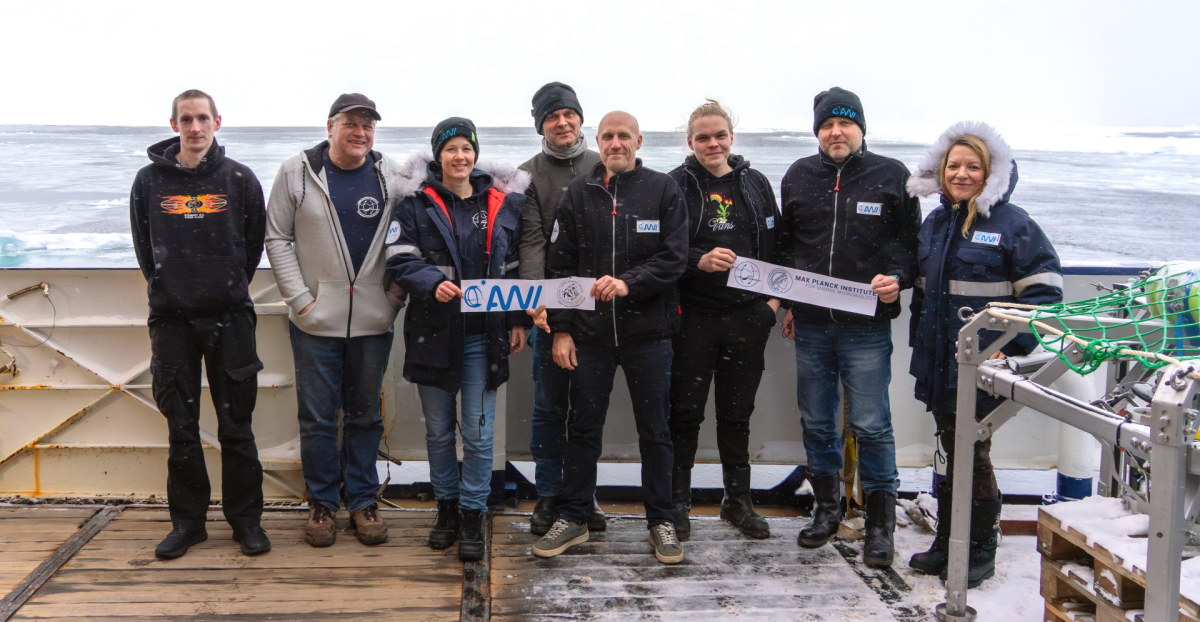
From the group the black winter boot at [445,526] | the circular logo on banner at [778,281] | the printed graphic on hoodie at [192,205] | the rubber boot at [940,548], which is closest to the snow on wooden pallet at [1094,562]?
the rubber boot at [940,548]

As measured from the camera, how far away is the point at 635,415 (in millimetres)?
3074

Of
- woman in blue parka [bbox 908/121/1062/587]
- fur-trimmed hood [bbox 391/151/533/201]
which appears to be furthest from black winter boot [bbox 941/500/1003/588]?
fur-trimmed hood [bbox 391/151/533/201]

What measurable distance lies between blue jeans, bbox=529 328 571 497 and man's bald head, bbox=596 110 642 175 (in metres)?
0.75

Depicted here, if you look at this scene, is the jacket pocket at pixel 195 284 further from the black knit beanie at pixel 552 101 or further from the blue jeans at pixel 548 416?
the black knit beanie at pixel 552 101

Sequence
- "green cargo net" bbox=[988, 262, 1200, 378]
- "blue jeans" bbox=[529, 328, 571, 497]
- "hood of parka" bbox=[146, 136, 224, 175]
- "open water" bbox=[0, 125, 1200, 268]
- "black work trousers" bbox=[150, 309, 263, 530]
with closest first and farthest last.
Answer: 1. "green cargo net" bbox=[988, 262, 1200, 378]
2. "hood of parka" bbox=[146, 136, 224, 175]
3. "black work trousers" bbox=[150, 309, 263, 530]
4. "blue jeans" bbox=[529, 328, 571, 497]
5. "open water" bbox=[0, 125, 1200, 268]

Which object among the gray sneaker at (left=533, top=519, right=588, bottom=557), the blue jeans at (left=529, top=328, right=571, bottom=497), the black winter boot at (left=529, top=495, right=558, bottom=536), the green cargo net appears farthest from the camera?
the black winter boot at (left=529, top=495, right=558, bottom=536)

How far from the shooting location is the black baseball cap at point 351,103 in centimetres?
302

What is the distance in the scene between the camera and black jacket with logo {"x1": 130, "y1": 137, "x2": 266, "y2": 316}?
289cm

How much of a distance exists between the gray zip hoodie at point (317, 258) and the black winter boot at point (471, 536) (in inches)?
33.3

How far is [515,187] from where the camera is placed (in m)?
3.14

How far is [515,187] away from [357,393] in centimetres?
107

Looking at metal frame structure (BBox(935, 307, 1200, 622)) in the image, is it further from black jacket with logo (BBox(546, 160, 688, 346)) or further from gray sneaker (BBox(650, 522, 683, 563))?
black jacket with logo (BBox(546, 160, 688, 346))

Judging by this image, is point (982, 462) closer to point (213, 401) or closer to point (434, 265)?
point (434, 265)

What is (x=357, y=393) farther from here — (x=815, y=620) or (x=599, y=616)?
(x=815, y=620)
